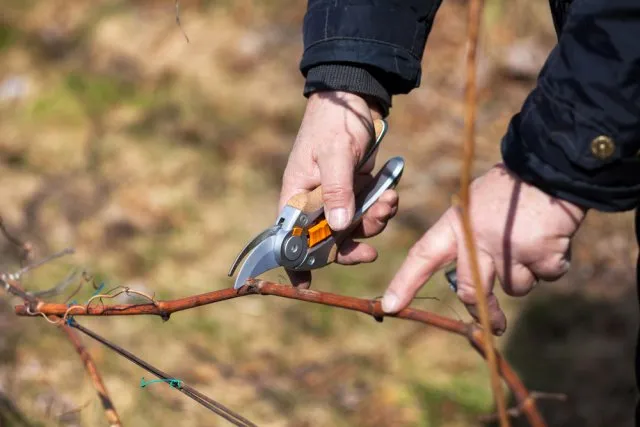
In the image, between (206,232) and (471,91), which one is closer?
(471,91)

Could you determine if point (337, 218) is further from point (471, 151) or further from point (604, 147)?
point (471, 151)

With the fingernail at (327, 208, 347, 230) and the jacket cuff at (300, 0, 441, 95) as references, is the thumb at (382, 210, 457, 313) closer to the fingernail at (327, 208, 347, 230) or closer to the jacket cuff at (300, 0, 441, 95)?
the fingernail at (327, 208, 347, 230)

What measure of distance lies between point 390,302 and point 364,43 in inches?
27.2

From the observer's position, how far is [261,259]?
5.65 ft

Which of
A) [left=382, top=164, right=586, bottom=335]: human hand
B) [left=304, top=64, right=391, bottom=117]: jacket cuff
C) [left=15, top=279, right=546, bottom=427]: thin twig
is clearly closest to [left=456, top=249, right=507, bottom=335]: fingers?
[left=382, top=164, right=586, bottom=335]: human hand

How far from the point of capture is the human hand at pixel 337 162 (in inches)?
68.4

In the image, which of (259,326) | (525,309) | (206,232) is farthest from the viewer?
(206,232)

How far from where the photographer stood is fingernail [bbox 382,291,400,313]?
4.66 feet

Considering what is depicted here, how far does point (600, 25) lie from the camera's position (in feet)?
4.66

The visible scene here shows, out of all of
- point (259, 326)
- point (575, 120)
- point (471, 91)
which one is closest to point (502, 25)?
point (259, 326)

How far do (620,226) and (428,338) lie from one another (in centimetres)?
127

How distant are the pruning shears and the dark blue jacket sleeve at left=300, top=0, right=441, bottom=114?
14 centimetres

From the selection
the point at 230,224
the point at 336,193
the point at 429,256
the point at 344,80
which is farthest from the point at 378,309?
the point at 230,224

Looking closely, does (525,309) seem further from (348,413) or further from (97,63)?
(97,63)
